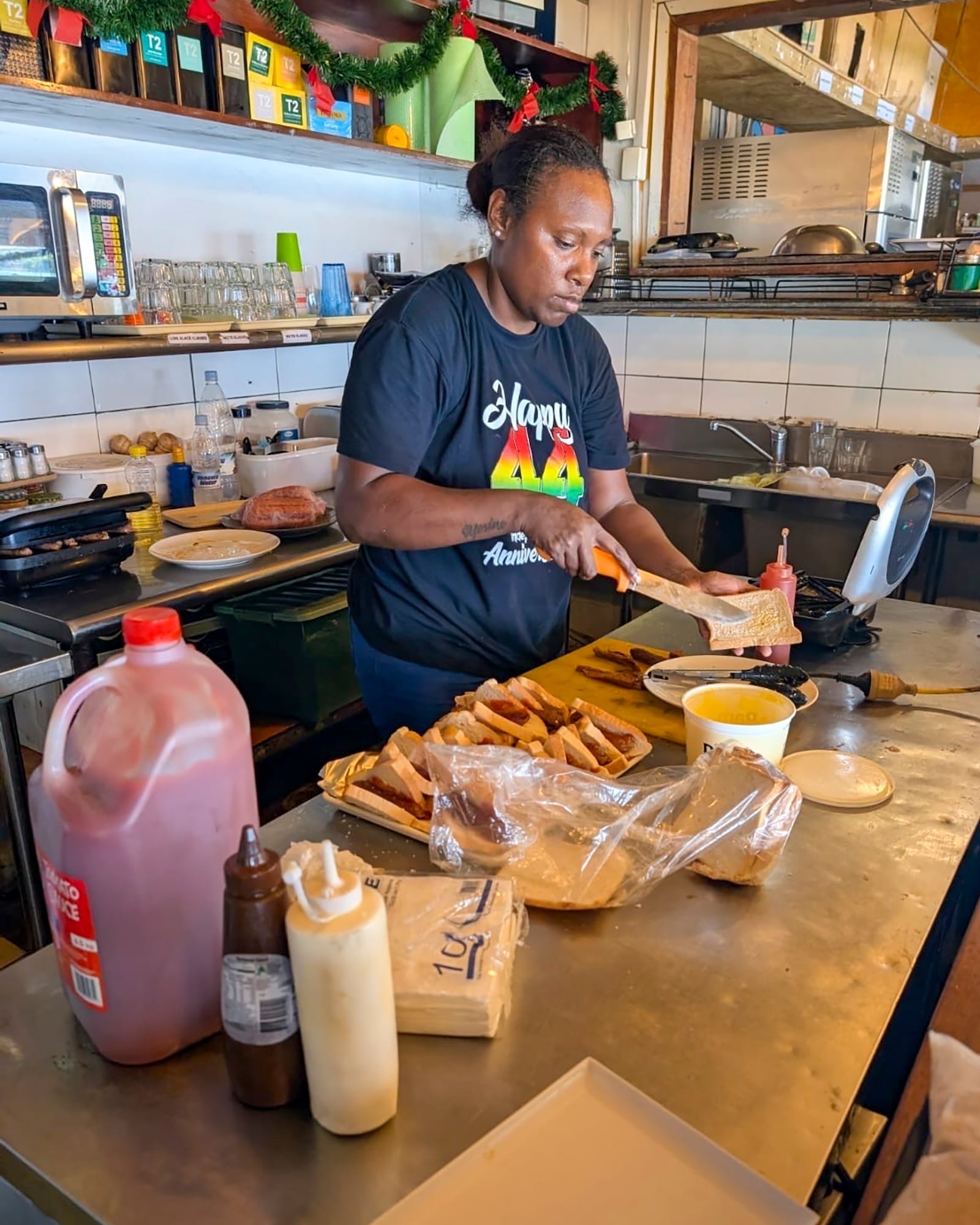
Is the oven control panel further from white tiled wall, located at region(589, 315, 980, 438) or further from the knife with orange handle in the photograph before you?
white tiled wall, located at region(589, 315, 980, 438)

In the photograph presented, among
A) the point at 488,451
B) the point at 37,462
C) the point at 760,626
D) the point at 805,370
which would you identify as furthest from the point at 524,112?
the point at 760,626

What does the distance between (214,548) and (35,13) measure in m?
1.25

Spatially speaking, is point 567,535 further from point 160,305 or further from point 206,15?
point 206,15

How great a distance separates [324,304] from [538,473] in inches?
68.3

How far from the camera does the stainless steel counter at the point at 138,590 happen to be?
199cm

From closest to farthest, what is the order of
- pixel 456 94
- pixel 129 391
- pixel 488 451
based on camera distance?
pixel 488 451
pixel 129 391
pixel 456 94

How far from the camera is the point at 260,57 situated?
8.51 ft

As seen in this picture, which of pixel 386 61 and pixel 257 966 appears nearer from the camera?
pixel 257 966

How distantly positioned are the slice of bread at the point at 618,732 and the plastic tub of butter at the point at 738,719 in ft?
0.21

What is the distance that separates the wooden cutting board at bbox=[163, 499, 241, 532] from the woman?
1.05 metres

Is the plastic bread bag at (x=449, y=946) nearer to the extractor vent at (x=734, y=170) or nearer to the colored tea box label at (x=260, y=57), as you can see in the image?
the colored tea box label at (x=260, y=57)

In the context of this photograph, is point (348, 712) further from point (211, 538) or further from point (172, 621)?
point (172, 621)

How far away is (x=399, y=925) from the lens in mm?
853

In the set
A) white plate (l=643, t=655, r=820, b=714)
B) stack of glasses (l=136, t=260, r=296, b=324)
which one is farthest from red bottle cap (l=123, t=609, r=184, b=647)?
stack of glasses (l=136, t=260, r=296, b=324)
